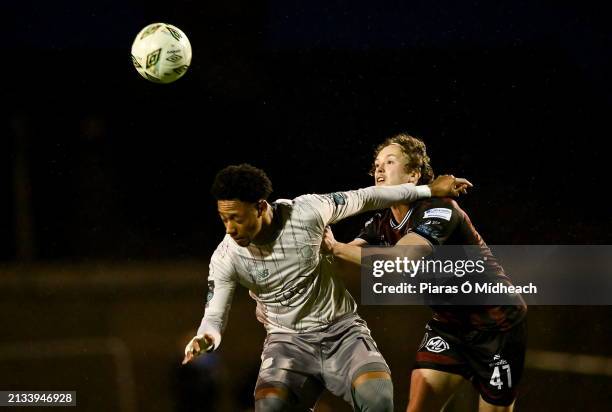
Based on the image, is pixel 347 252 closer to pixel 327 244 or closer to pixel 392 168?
pixel 327 244

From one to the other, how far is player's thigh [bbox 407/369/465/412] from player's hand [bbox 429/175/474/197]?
98 cm

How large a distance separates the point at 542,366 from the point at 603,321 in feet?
2.76

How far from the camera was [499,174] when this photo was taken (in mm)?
10500

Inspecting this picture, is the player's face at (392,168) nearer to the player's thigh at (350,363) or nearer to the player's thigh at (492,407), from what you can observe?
the player's thigh at (350,363)

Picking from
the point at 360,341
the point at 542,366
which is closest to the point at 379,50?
the point at 542,366

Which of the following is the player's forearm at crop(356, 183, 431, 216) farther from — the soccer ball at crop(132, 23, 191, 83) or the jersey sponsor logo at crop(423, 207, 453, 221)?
the soccer ball at crop(132, 23, 191, 83)

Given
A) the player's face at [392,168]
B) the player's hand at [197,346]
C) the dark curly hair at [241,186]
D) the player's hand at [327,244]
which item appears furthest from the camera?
the player's face at [392,168]

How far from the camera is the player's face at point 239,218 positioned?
4328mm

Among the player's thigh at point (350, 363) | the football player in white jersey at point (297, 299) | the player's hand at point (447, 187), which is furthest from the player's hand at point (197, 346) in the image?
the player's hand at point (447, 187)

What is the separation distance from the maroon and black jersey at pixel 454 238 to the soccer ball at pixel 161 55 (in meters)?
1.61

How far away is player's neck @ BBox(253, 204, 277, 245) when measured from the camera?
14.8 feet

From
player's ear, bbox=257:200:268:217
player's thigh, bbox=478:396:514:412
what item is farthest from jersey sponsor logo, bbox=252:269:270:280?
player's thigh, bbox=478:396:514:412

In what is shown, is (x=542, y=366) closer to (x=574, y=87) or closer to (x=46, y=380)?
(x=46, y=380)

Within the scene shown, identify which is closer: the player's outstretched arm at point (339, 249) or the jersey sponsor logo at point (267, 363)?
the jersey sponsor logo at point (267, 363)
